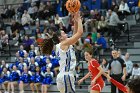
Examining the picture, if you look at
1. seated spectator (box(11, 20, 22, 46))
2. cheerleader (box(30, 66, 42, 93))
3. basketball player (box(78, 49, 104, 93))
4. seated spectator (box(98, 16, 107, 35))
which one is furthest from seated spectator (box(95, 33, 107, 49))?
basketball player (box(78, 49, 104, 93))

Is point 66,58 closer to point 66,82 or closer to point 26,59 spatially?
point 66,82

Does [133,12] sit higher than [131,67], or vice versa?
[133,12]

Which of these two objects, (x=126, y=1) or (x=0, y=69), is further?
(x=126, y=1)

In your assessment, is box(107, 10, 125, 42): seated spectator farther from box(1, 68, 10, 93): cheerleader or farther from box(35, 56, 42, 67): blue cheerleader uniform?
box(1, 68, 10, 93): cheerleader

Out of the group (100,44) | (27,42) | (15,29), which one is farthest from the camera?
(15,29)

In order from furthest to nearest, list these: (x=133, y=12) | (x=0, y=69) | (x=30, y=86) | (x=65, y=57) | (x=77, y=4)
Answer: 1. (x=133, y=12)
2. (x=0, y=69)
3. (x=30, y=86)
4. (x=65, y=57)
5. (x=77, y=4)

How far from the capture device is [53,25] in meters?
19.1

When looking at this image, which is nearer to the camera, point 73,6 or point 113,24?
point 73,6

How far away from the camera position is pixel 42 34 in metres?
18.3

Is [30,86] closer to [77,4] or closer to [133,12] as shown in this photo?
[133,12]

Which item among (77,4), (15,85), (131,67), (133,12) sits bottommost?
(15,85)

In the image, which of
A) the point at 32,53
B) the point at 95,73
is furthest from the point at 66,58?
the point at 32,53

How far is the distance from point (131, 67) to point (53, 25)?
6.01 metres

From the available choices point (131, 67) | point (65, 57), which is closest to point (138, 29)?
point (131, 67)
